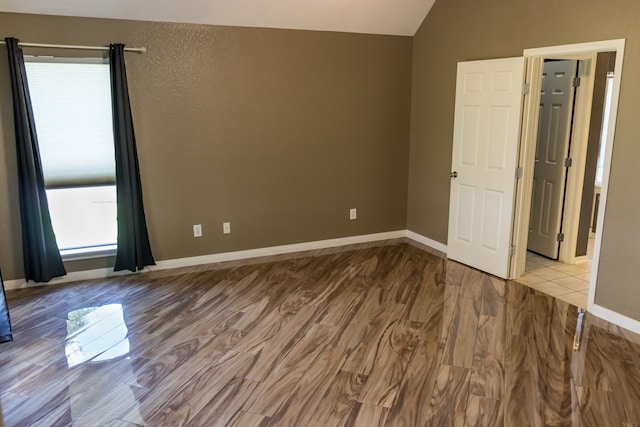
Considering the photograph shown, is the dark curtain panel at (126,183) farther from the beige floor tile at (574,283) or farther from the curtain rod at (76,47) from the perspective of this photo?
the beige floor tile at (574,283)

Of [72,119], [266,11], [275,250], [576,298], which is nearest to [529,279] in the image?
[576,298]

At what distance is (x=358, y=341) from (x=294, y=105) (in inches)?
101

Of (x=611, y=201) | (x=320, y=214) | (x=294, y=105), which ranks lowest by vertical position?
(x=320, y=214)

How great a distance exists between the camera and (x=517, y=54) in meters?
4.00

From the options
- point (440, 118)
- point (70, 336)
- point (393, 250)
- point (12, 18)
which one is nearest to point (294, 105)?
point (440, 118)

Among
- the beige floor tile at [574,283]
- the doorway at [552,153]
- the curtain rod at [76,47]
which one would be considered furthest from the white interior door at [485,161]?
the curtain rod at [76,47]

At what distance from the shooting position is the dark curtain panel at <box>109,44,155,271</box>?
4.03m

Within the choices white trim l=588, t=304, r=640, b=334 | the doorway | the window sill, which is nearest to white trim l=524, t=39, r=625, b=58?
the doorway

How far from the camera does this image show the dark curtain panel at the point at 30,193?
12.2 feet

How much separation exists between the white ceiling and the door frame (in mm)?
1471

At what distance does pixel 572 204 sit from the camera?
4672 millimetres

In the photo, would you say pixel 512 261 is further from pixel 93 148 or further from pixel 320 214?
pixel 93 148

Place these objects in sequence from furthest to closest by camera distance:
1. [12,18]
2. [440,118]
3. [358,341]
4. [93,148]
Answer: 1. [440,118]
2. [93,148]
3. [12,18]
4. [358,341]

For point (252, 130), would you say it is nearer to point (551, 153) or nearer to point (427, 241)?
point (427, 241)
